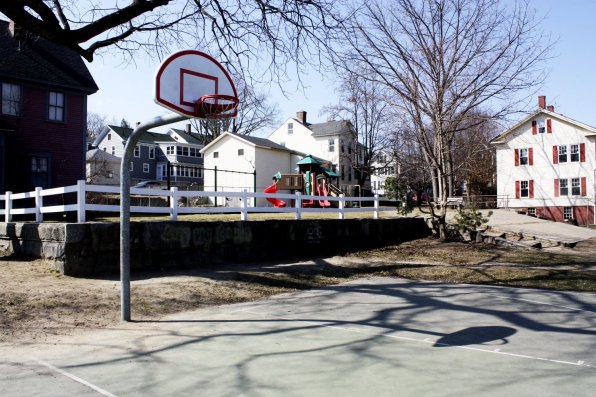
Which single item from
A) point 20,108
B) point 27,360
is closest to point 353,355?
point 27,360

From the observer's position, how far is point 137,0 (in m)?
9.70

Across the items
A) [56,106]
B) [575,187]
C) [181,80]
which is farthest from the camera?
[575,187]

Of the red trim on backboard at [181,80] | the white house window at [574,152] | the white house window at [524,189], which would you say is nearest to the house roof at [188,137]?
the white house window at [524,189]

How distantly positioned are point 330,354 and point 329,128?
52.3 meters

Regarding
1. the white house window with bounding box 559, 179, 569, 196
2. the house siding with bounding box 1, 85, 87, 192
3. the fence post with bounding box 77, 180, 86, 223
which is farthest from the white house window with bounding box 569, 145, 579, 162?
the fence post with bounding box 77, 180, 86, 223

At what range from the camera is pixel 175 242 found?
9.78m

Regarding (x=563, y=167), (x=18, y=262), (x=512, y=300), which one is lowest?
(x=512, y=300)

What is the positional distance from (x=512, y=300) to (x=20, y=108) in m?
21.1

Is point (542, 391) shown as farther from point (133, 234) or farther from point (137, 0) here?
point (137, 0)

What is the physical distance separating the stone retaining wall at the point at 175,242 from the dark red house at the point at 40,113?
12.5 meters

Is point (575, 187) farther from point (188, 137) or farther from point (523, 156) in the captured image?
point (188, 137)

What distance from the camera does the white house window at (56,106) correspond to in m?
22.2

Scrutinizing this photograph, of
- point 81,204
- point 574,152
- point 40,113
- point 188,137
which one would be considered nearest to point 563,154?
point 574,152

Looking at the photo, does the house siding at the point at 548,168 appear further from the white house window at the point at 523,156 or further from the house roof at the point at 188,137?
the house roof at the point at 188,137
